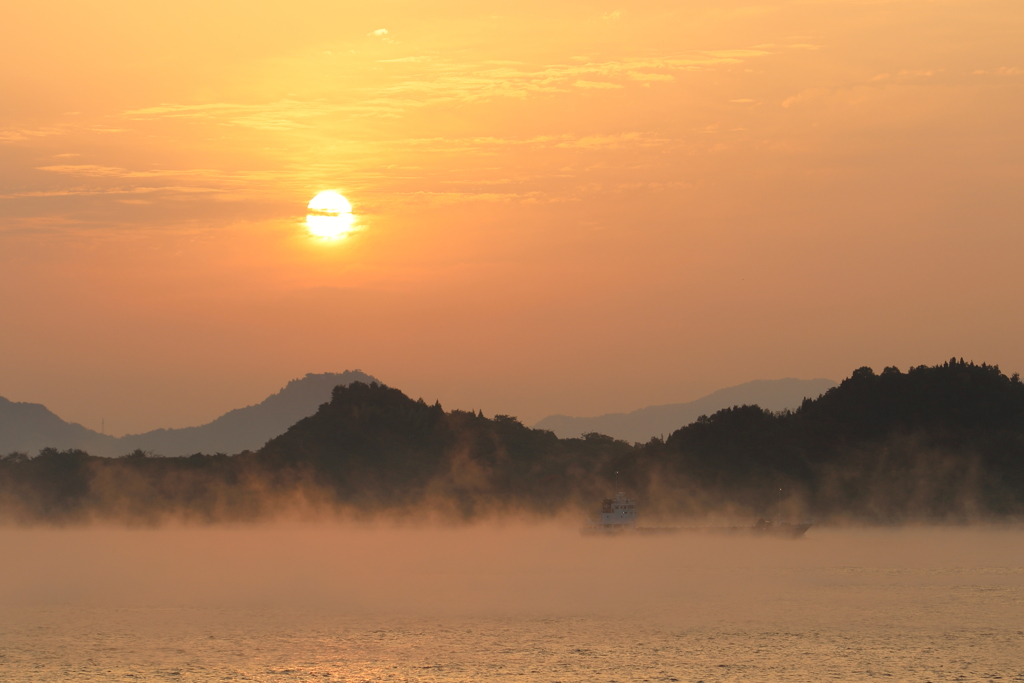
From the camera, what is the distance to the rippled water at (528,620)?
65.7 m

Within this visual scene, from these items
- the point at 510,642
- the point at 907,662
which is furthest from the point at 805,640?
the point at 510,642

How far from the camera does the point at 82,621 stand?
8938 centimetres

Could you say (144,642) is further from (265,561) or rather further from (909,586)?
(265,561)

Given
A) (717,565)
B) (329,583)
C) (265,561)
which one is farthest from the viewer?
(265,561)

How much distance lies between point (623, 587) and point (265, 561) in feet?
225

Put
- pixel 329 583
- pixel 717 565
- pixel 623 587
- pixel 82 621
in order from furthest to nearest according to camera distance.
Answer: pixel 717 565 < pixel 329 583 < pixel 623 587 < pixel 82 621

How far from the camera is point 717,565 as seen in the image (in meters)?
139

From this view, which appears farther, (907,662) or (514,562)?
(514,562)

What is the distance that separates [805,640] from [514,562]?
79.9m

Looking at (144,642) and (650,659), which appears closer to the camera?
(650,659)

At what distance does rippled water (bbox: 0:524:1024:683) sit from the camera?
216 ft

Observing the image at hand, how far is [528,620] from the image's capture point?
283ft

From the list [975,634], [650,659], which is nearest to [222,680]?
[650,659]

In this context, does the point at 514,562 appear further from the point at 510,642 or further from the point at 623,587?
the point at 510,642
